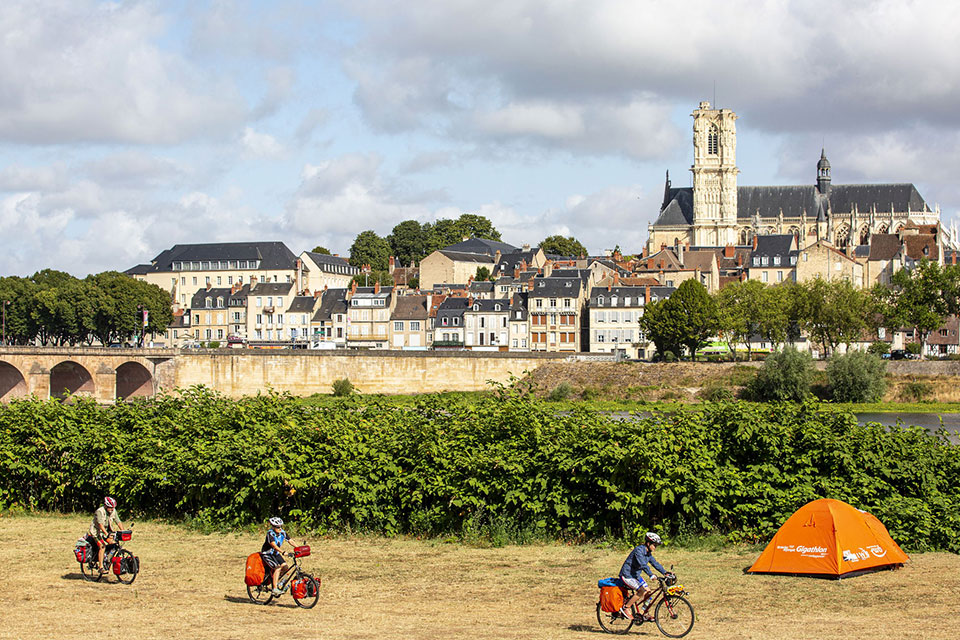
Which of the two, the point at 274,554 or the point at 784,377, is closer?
the point at 274,554

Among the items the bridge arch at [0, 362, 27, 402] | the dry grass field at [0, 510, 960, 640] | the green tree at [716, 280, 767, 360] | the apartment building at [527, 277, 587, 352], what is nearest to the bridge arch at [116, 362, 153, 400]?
the bridge arch at [0, 362, 27, 402]

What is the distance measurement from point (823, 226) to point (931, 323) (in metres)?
57.6

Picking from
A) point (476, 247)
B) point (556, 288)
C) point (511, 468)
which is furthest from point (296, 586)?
point (476, 247)

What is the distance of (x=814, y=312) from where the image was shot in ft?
198

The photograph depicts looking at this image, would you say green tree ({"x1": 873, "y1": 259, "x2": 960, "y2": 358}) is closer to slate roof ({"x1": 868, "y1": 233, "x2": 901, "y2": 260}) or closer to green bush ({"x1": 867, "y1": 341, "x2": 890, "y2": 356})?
green bush ({"x1": 867, "y1": 341, "x2": 890, "y2": 356})

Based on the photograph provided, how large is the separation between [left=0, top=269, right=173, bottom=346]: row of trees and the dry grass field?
62771 mm

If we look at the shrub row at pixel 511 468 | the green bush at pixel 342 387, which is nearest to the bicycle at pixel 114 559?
the shrub row at pixel 511 468

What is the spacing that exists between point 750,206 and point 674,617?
113 m

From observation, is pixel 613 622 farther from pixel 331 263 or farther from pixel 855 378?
pixel 331 263

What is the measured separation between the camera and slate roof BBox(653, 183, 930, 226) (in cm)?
11750

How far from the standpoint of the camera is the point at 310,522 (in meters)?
16.7

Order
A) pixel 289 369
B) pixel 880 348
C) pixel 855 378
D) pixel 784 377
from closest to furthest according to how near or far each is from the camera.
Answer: pixel 855 378 < pixel 784 377 < pixel 880 348 < pixel 289 369

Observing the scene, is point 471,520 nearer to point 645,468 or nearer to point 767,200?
point 645,468

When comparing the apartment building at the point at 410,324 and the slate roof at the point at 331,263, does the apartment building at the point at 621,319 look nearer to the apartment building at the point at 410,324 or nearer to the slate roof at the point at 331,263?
the apartment building at the point at 410,324
